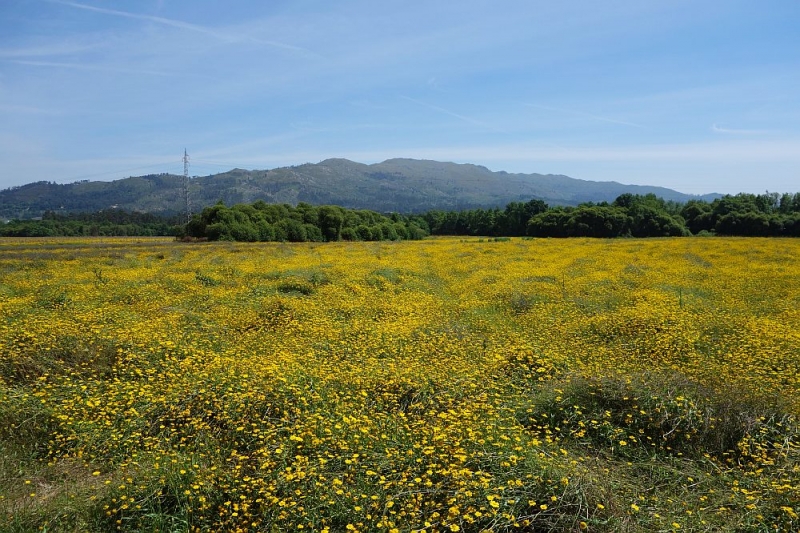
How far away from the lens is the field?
214 inches

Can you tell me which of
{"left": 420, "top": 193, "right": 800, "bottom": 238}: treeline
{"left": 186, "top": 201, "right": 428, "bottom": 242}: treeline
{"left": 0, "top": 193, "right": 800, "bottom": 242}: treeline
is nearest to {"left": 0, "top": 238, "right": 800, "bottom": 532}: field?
{"left": 186, "top": 201, "right": 428, "bottom": 242}: treeline

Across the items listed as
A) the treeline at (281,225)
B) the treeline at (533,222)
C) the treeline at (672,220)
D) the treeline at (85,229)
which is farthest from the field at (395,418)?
the treeline at (85,229)

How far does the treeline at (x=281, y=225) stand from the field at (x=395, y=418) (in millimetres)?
54666

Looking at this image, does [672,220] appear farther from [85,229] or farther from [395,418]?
[85,229]

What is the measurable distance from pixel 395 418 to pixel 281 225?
7152cm

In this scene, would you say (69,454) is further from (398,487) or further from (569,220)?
(569,220)

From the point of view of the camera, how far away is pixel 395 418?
7.48 metres

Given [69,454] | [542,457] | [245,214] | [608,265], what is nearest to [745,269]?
[608,265]

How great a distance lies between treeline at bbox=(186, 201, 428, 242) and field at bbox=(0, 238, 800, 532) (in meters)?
54.7

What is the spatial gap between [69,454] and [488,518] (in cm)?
611

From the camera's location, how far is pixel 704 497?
5.68 m

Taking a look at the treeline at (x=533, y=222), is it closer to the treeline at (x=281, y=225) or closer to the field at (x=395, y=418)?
the treeline at (x=281, y=225)

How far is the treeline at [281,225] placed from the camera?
226 ft

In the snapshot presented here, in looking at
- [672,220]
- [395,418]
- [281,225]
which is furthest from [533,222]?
[395,418]
